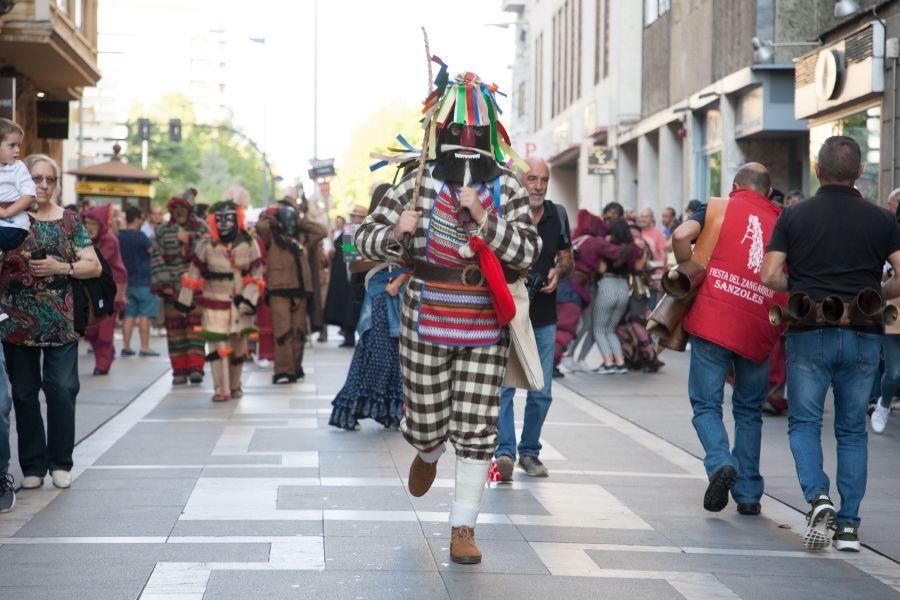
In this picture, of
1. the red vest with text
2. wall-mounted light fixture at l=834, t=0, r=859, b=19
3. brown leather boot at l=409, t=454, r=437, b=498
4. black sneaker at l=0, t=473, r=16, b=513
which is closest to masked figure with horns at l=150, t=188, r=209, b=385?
black sneaker at l=0, t=473, r=16, b=513

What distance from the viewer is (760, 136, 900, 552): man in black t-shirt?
7.27 metres

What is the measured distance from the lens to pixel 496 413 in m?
6.78

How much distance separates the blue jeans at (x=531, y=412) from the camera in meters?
9.13

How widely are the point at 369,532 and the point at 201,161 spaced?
326ft

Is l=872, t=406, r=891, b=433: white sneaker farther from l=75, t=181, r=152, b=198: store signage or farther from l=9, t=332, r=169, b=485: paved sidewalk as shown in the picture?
l=75, t=181, r=152, b=198: store signage

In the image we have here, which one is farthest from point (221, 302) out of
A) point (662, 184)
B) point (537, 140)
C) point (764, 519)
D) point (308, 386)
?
point (537, 140)

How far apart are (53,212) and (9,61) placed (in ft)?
52.9

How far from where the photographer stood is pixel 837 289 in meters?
7.29

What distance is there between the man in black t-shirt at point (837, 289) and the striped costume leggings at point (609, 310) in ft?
34.8

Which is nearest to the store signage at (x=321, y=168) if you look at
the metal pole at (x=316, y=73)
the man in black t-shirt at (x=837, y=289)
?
the man in black t-shirt at (x=837, y=289)

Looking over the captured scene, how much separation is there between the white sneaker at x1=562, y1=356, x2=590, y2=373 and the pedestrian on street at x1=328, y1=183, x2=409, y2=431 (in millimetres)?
6635

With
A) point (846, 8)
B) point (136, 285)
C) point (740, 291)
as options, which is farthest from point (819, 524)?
point (136, 285)

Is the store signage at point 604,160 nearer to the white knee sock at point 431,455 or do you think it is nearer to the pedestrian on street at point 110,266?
the pedestrian on street at point 110,266

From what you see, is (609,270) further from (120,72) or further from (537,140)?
(120,72)
